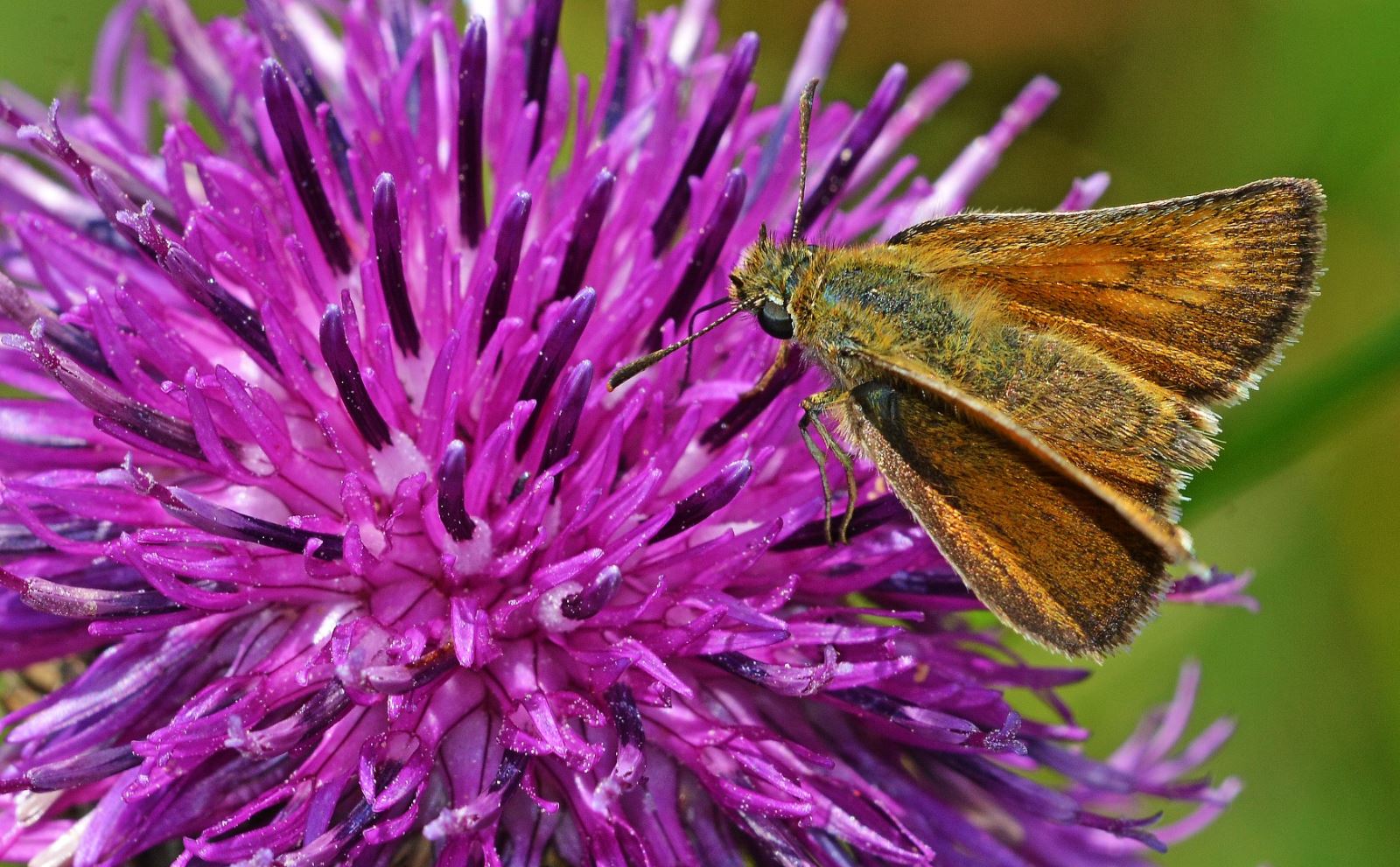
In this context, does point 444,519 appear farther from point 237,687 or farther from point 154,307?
point 154,307

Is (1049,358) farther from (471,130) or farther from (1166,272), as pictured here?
(471,130)

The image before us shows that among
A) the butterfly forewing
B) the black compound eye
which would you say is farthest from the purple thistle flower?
the butterfly forewing

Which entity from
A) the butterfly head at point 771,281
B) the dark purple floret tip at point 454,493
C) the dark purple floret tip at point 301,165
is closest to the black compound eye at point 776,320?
the butterfly head at point 771,281

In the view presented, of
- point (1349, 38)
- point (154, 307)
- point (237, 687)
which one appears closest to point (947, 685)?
point (237, 687)

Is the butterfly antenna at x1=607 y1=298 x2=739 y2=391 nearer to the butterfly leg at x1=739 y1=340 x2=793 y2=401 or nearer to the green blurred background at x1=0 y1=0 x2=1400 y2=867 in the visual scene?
the butterfly leg at x1=739 y1=340 x2=793 y2=401

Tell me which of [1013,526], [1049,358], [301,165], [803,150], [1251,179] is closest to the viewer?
[1013,526]

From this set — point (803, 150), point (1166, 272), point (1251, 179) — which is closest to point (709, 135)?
point (803, 150)

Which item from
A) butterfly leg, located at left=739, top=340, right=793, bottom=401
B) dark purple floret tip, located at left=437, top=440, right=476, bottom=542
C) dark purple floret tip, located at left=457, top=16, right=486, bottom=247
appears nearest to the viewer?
dark purple floret tip, located at left=437, top=440, right=476, bottom=542
